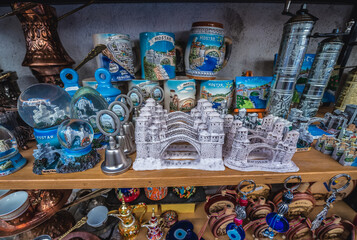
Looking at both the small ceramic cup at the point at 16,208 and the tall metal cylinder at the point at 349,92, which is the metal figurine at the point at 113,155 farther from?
the tall metal cylinder at the point at 349,92

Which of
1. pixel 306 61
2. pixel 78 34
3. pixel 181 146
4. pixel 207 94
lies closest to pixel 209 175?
pixel 181 146

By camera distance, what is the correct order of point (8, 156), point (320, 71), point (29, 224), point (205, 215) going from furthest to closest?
1. point (205, 215)
2. point (320, 71)
3. point (29, 224)
4. point (8, 156)

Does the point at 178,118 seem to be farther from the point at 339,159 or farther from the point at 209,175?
the point at 339,159

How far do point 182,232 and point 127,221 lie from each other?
25 cm

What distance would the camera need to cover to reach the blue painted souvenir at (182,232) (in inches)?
28.2

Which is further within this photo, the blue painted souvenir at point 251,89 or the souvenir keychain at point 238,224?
the blue painted souvenir at point 251,89

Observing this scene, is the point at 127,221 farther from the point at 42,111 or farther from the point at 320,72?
the point at 320,72

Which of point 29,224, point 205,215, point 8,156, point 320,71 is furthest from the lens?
point 205,215

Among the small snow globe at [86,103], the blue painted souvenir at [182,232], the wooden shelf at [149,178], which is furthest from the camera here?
the blue painted souvenir at [182,232]

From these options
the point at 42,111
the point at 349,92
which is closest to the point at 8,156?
the point at 42,111

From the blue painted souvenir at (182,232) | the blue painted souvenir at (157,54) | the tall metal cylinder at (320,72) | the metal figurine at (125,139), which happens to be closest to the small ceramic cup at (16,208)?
the metal figurine at (125,139)

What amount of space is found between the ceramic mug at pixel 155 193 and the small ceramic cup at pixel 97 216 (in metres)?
0.23

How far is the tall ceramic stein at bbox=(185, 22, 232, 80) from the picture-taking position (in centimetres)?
68

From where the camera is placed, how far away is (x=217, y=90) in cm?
75
